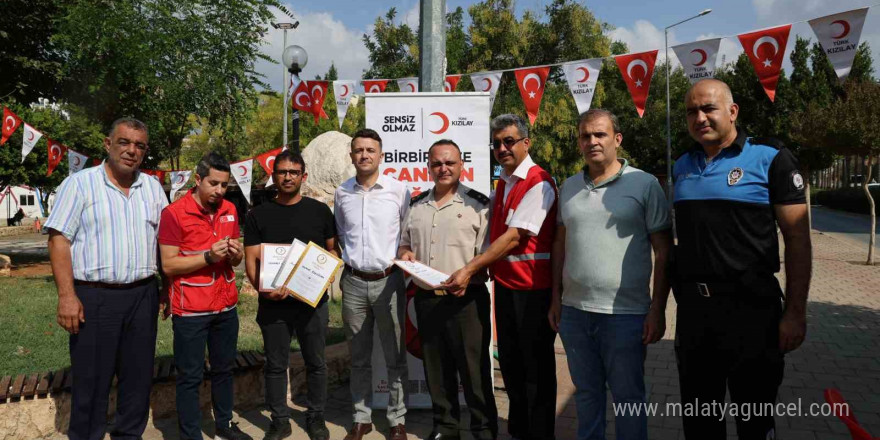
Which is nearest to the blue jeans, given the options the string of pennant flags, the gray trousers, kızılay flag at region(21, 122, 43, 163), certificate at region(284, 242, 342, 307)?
the gray trousers

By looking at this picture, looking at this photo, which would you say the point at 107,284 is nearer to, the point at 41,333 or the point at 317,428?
the point at 317,428

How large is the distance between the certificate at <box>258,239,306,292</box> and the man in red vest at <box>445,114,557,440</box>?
1.10 metres

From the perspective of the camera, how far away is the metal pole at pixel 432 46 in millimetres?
5176

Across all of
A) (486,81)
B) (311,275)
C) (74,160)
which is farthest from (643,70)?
(74,160)

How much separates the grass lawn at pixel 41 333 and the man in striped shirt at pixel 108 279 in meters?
2.01

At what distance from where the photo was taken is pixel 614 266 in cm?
308

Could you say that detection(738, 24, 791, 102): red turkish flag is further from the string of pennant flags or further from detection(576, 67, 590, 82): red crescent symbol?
detection(576, 67, 590, 82): red crescent symbol

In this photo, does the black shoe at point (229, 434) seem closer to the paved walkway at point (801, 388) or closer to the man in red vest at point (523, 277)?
the paved walkway at point (801, 388)

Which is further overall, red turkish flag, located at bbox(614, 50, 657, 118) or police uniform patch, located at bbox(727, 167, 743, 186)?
red turkish flag, located at bbox(614, 50, 657, 118)

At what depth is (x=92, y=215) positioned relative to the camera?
339 centimetres

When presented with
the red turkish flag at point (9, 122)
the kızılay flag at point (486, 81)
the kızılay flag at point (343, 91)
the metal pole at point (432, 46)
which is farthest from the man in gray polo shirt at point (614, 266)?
the red turkish flag at point (9, 122)

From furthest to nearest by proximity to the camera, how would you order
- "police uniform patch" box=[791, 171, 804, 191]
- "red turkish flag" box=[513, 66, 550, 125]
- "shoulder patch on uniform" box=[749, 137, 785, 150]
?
"red turkish flag" box=[513, 66, 550, 125] → "shoulder patch on uniform" box=[749, 137, 785, 150] → "police uniform patch" box=[791, 171, 804, 191]

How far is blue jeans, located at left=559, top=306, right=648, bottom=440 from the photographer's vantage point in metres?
3.09

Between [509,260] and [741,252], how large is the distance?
4.15 ft
